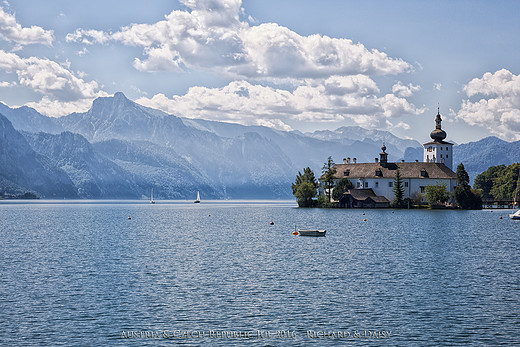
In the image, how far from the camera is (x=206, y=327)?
3700 cm

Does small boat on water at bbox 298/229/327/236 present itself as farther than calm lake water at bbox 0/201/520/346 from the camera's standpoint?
Yes

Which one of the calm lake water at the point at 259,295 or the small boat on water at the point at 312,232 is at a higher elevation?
the small boat on water at the point at 312,232

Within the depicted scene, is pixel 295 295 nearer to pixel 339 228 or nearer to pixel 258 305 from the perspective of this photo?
pixel 258 305

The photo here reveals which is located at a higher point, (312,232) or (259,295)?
(312,232)

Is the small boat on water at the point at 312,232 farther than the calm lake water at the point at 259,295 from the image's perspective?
Yes

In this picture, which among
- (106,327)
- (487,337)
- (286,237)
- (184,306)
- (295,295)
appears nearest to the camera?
(487,337)

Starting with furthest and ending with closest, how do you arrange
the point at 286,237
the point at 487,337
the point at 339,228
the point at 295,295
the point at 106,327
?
the point at 339,228, the point at 286,237, the point at 295,295, the point at 106,327, the point at 487,337

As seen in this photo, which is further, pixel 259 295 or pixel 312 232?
pixel 312 232

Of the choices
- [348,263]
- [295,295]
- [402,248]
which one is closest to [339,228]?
[402,248]

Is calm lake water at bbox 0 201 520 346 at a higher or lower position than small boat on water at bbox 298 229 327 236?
lower

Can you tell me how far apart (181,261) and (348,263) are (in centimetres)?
1896

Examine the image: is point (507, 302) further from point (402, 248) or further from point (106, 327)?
point (402, 248)

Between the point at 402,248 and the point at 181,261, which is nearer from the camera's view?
the point at 181,261

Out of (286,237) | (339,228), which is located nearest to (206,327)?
(286,237)
